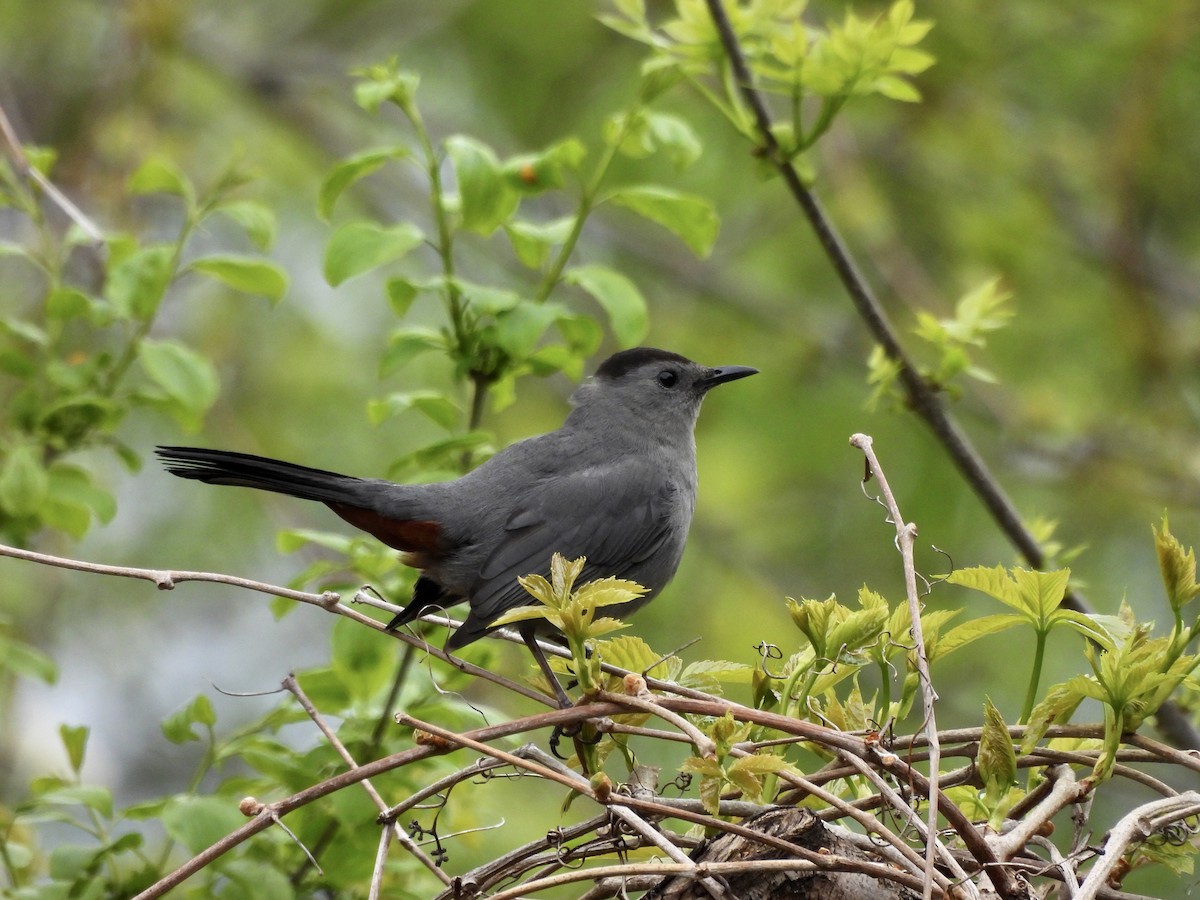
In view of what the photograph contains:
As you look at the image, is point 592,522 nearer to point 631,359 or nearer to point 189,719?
point 631,359

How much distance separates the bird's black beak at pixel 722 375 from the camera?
14.7 ft

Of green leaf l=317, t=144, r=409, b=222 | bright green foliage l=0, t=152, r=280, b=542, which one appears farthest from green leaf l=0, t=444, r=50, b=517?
green leaf l=317, t=144, r=409, b=222

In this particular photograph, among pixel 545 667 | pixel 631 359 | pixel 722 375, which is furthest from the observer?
pixel 631 359

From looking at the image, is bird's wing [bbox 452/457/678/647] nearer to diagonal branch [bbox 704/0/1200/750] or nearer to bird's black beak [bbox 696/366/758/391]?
bird's black beak [bbox 696/366/758/391]

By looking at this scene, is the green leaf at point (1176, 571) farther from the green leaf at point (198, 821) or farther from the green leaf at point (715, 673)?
the green leaf at point (198, 821)

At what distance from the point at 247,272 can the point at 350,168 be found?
38cm

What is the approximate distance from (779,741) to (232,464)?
1.84 metres

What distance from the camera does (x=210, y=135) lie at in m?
8.10

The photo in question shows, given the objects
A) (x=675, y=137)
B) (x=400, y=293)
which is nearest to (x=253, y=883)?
(x=400, y=293)

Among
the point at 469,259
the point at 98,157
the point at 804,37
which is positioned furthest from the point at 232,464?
the point at 469,259

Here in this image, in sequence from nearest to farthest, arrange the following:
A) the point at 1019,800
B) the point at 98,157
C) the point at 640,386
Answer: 1. the point at 1019,800
2. the point at 640,386
3. the point at 98,157

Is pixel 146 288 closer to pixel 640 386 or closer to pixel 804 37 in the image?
pixel 804 37

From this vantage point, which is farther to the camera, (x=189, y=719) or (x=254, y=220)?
(x=254, y=220)

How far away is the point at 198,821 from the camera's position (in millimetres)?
2631
